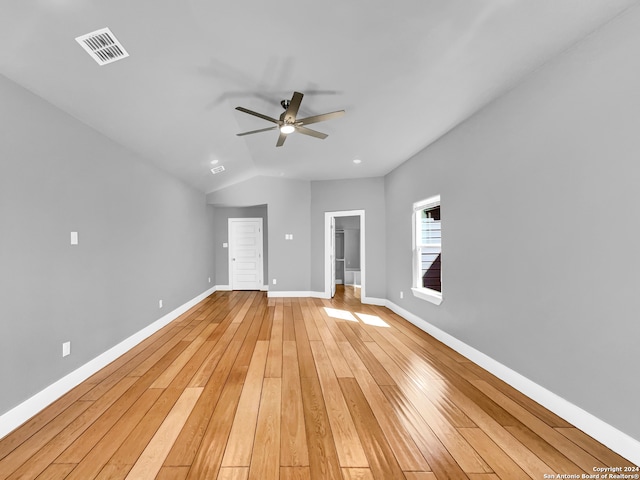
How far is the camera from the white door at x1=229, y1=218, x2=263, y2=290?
740cm

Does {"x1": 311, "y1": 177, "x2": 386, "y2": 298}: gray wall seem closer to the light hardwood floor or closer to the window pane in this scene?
the window pane

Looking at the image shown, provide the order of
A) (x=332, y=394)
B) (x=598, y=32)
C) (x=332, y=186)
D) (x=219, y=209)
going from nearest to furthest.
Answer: (x=598, y=32), (x=332, y=394), (x=332, y=186), (x=219, y=209)

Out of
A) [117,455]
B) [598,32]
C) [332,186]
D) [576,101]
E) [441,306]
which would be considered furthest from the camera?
[332,186]

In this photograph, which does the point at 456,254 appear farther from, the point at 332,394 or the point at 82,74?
the point at 82,74

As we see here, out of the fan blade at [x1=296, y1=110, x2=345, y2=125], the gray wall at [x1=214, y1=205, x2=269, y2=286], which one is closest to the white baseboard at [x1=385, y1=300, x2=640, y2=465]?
the fan blade at [x1=296, y1=110, x2=345, y2=125]

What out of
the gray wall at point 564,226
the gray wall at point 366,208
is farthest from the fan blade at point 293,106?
the gray wall at point 366,208

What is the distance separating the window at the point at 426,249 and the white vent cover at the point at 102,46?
3.67m

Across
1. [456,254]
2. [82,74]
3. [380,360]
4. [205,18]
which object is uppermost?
[205,18]

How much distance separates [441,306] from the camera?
3.60m

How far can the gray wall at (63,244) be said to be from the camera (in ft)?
6.30

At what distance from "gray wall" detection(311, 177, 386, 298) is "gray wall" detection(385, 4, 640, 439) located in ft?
8.57

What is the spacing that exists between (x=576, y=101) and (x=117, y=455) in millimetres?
3747

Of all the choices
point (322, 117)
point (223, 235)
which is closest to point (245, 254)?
point (223, 235)

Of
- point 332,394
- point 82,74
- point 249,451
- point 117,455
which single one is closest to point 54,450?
point 117,455
